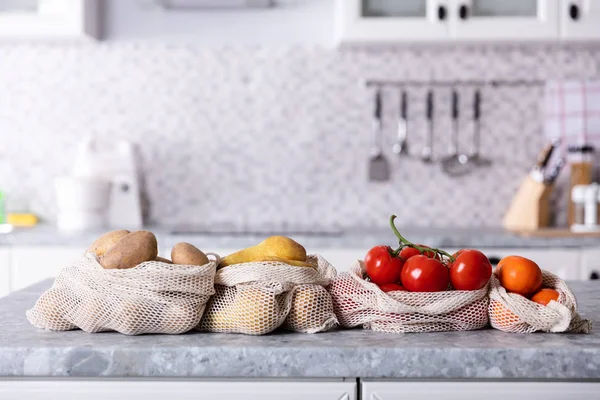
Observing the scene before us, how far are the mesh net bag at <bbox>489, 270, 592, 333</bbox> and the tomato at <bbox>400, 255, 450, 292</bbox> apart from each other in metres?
0.07

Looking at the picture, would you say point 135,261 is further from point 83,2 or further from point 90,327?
point 83,2

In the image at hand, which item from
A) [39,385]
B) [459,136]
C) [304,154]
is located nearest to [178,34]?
[304,154]

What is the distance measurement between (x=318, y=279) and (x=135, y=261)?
258mm

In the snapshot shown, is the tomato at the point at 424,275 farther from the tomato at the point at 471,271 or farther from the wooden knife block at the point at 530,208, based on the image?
the wooden knife block at the point at 530,208

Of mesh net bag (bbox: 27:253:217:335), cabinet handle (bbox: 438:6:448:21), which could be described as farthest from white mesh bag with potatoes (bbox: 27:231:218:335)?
cabinet handle (bbox: 438:6:448:21)

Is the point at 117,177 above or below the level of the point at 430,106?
below

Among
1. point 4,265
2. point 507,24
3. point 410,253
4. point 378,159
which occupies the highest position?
point 507,24

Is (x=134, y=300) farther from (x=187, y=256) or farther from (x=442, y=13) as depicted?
(x=442, y=13)

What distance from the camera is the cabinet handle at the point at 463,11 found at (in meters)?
2.71

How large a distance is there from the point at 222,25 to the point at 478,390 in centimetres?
251

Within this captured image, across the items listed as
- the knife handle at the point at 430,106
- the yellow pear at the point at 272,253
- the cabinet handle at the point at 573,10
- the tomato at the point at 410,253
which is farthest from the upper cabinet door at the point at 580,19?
the yellow pear at the point at 272,253

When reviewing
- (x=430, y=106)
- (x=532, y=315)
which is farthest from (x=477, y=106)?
(x=532, y=315)

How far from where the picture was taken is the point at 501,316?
3.15ft

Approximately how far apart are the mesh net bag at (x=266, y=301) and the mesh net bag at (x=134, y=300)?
0.03m
